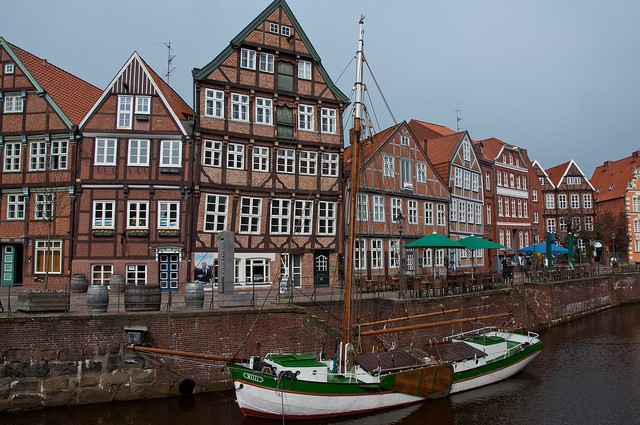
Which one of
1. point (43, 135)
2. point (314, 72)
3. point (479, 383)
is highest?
point (314, 72)

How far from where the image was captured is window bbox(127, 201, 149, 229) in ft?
84.1

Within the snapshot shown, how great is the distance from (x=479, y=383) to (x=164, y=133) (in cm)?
1870

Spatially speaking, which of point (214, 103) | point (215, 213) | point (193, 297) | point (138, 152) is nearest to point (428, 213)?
point (215, 213)

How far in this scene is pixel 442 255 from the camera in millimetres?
Answer: 37406

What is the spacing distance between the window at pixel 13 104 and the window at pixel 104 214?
665 centimetres

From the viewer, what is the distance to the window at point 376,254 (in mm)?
32125

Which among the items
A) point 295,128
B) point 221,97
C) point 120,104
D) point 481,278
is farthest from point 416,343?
point 120,104

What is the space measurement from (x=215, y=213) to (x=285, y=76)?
890cm

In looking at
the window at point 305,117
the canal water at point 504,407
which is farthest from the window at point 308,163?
the canal water at point 504,407

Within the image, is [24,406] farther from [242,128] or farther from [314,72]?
[314,72]

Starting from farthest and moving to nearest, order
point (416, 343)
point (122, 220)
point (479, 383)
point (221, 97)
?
point (221, 97), point (122, 220), point (416, 343), point (479, 383)

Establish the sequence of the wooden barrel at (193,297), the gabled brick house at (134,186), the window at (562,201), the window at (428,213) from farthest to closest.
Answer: the window at (562,201) → the window at (428,213) → the gabled brick house at (134,186) → the wooden barrel at (193,297)

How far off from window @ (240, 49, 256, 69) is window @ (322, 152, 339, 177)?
21.1ft

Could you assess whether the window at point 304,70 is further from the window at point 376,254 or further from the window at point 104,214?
the window at point 104,214
